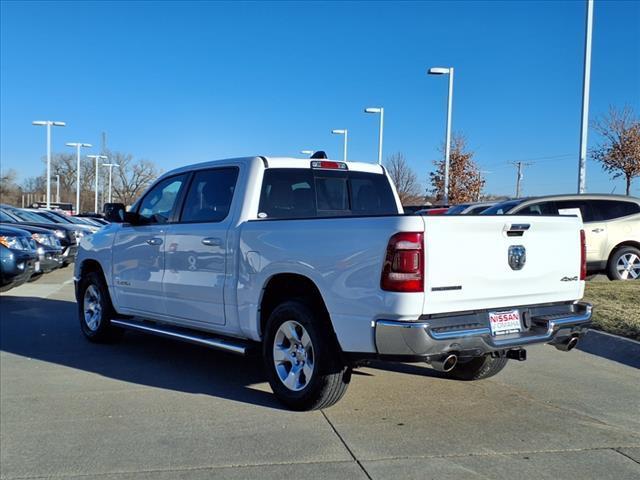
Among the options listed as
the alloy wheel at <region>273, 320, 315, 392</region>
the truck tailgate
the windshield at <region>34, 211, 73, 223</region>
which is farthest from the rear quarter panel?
the windshield at <region>34, 211, 73, 223</region>

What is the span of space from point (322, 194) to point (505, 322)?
2.28 m

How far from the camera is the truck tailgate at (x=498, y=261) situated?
4.14 m

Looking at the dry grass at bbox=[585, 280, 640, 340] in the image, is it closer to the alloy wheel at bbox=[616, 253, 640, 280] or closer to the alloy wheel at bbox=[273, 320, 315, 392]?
the alloy wheel at bbox=[616, 253, 640, 280]

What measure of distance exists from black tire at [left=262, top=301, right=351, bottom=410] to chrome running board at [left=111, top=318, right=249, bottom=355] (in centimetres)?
42

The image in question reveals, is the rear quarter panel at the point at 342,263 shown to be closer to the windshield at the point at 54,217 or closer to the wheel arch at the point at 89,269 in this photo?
the wheel arch at the point at 89,269

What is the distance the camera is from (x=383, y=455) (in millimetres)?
3988

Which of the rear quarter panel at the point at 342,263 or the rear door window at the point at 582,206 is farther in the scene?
the rear door window at the point at 582,206

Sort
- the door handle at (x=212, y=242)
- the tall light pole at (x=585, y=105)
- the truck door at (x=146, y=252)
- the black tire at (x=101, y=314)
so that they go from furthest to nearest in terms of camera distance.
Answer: the tall light pole at (x=585, y=105)
the black tire at (x=101, y=314)
the truck door at (x=146, y=252)
the door handle at (x=212, y=242)

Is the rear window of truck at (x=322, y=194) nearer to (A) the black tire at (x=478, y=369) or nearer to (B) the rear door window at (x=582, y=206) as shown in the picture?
(A) the black tire at (x=478, y=369)

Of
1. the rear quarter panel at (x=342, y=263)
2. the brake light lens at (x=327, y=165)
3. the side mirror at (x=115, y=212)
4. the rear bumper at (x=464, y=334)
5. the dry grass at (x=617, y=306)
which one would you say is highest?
the brake light lens at (x=327, y=165)

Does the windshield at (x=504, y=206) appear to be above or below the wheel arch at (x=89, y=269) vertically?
above

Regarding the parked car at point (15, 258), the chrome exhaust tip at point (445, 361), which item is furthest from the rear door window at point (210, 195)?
the parked car at point (15, 258)

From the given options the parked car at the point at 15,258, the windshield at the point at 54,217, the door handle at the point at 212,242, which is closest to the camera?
the door handle at the point at 212,242

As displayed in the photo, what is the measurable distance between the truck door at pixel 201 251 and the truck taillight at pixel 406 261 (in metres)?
1.83
